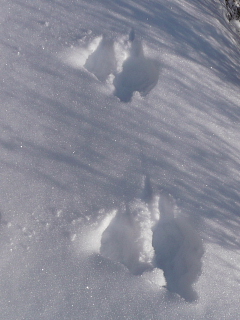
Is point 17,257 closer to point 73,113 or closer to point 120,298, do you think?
point 120,298

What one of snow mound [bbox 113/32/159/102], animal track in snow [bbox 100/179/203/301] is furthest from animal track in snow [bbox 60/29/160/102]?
animal track in snow [bbox 100/179/203/301]

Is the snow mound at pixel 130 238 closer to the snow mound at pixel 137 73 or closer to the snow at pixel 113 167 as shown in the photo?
the snow at pixel 113 167

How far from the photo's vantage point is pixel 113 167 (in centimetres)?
183

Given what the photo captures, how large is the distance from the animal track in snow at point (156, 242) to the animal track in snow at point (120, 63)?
65cm

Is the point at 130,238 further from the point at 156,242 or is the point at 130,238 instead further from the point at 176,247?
the point at 176,247

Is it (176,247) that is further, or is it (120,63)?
(120,63)

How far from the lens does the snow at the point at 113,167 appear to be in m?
1.68

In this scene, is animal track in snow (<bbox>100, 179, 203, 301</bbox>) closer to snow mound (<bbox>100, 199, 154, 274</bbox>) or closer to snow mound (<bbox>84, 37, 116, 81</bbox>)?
snow mound (<bbox>100, 199, 154, 274</bbox>)

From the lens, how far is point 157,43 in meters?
2.05

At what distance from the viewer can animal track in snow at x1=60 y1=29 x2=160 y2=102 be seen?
195 centimetres

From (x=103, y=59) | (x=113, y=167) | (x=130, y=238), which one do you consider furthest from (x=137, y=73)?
(x=130, y=238)

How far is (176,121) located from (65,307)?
118 centimetres

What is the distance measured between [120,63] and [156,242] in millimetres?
1078

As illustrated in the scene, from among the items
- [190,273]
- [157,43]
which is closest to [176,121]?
[157,43]
